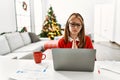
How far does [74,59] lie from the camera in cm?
107

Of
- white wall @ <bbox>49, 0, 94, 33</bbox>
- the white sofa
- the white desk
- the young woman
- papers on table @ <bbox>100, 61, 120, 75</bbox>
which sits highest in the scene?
white wall @ <bbox>49, 0, 94, 33</bbox>

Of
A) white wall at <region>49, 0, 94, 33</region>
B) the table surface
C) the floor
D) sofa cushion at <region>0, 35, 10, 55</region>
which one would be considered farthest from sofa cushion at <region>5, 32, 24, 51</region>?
white wall at <region>49, 0, 94, 33</region>

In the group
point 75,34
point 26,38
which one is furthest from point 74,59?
point 26,38

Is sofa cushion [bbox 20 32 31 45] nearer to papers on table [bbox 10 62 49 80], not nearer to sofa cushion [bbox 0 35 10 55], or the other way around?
sofa cushion [bbox 0 35 10 55]

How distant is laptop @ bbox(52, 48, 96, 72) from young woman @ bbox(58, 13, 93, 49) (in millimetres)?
474

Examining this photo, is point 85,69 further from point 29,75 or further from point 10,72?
point 10,72

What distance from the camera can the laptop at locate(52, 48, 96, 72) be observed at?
1.06m

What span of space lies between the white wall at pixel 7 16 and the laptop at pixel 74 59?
366 cm

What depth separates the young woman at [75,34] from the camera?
4.96 feet

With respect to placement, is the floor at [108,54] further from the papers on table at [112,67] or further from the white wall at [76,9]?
the papers on table at [112,67]

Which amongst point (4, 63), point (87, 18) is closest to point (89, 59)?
point (4, 63)

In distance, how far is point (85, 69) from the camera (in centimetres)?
112

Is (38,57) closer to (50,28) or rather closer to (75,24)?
(75,24)

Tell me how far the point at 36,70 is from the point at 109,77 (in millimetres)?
510
